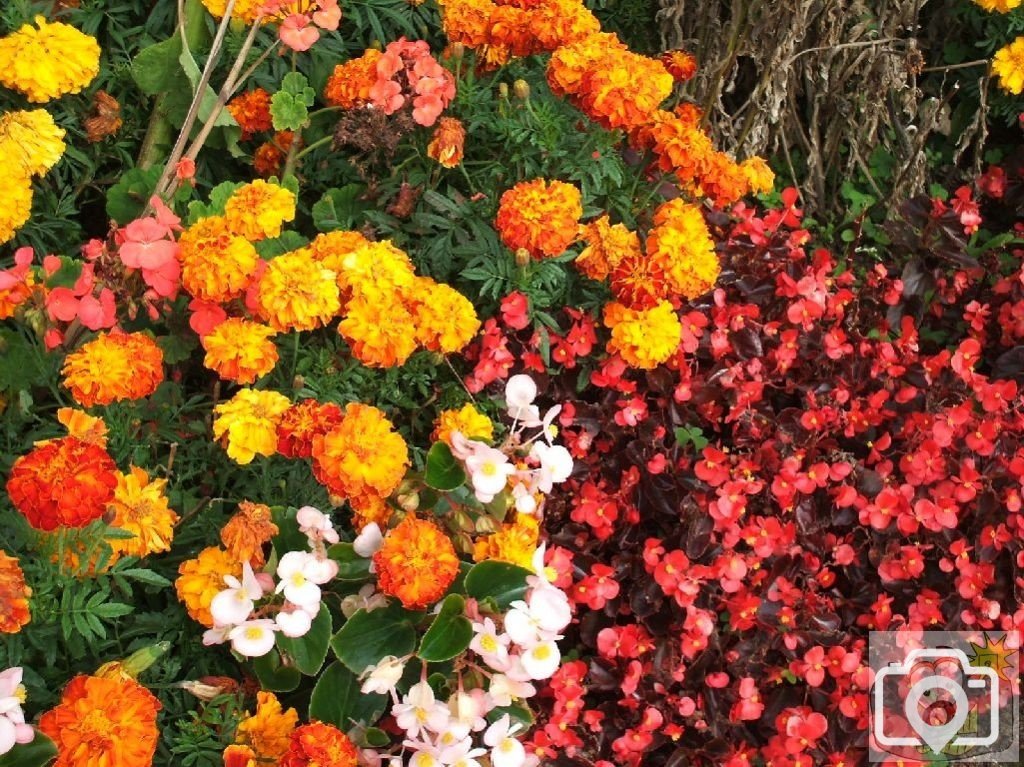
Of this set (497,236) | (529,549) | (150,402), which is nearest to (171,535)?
(150,402)

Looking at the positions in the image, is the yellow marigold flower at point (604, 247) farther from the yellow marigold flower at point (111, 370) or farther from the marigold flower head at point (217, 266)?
the yellow marigold flower at point (111, 370)

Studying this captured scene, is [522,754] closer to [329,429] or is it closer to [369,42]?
[329,429]

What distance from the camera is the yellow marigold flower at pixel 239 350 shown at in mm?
1665

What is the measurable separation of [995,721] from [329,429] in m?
1.60

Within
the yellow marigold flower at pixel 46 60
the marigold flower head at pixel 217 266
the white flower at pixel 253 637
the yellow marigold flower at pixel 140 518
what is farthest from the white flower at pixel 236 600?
the yellow marigold flower at pixel 46 60

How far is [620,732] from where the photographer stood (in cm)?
212

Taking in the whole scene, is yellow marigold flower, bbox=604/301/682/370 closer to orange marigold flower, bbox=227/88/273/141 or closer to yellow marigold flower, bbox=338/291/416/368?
yellow marigold flower, bbox=338/291/416/368

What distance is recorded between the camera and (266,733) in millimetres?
1493

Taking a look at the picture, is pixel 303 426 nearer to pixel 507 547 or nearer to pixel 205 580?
pixel 205 580

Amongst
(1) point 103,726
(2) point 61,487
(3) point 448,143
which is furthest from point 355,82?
(1) point 103,726

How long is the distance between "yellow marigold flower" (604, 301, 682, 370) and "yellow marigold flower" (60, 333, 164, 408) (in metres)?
0.96

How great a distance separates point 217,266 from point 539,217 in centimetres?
60

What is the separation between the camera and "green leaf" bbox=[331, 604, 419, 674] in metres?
1.55

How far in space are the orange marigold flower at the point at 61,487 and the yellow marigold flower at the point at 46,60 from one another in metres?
1.03
